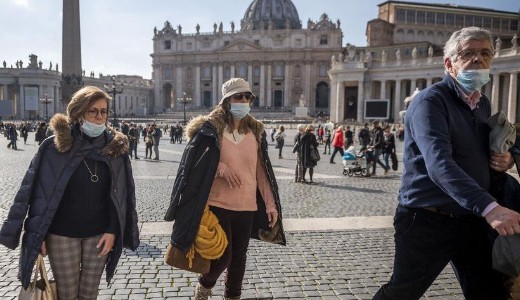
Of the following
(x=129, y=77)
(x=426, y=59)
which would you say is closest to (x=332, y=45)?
(x=426, y=59)

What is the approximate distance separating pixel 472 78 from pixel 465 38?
0.73 ft

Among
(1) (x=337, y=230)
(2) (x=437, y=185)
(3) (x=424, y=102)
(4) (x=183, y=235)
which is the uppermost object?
(3) (x=424, y=102)

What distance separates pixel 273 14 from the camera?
92750 millimetres

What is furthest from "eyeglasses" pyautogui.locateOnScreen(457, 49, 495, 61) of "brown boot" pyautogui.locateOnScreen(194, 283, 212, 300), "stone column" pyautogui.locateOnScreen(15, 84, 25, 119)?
"stone column" pyautogui.locateOnScreen(15, 84, 25, 119)

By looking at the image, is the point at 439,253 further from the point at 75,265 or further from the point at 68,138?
the point at 68,138

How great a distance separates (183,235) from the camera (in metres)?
3.03

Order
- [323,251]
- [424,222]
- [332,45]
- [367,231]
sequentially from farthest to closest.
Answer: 1. [332,45]
2. [367,231]
3. [323,251]
4. [424,222]

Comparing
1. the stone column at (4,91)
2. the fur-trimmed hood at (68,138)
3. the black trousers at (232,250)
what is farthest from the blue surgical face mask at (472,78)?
the stone column at (4,91)

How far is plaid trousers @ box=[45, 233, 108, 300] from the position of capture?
2781mm

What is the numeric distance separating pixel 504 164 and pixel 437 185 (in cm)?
38

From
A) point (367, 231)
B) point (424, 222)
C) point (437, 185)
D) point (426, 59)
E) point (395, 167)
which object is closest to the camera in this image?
point (437, 185)

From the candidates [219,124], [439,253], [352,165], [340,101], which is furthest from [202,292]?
[340,101]

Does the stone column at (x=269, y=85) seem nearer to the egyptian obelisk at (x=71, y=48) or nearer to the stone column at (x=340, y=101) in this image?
the stone column at (x=340, y=101)

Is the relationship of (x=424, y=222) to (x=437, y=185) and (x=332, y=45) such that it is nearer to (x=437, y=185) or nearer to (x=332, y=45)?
(x=437, y=185)
